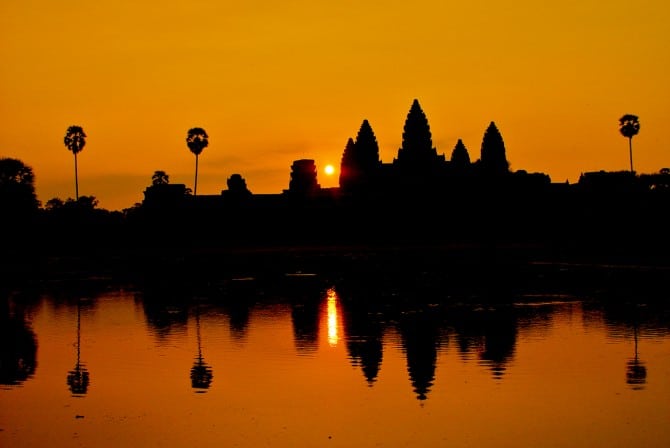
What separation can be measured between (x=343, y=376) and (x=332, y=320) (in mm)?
11081

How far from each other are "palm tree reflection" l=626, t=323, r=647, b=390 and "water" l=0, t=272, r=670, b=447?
0.13 ft

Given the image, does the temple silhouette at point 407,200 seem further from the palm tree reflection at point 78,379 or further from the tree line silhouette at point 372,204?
the palm tree reflection at point 78,379

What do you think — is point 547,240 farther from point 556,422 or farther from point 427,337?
point 556,422

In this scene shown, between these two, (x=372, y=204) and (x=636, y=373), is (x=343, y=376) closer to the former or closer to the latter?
(x=636, y=373)

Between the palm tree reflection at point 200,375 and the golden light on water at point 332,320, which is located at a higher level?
the golden light on water at point 332,320

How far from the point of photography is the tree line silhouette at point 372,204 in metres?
131

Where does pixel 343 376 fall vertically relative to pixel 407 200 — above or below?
below

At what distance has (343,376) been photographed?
69.3 feet

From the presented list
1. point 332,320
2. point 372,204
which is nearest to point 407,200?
point 372,204

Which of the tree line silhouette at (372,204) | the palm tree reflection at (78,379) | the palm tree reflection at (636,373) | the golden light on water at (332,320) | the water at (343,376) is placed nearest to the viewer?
the water at (343,376)

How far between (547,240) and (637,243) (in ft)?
129

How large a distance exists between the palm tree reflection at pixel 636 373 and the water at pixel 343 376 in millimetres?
38

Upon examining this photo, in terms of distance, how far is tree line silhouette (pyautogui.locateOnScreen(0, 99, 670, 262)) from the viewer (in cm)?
13125

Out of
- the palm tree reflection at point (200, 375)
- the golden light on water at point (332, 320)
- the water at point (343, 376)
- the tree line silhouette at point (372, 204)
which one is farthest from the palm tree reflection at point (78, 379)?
the tree line silhouette at point (372, 204)
